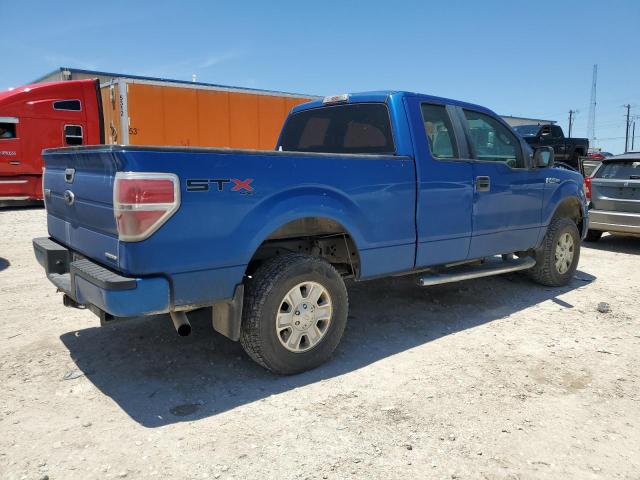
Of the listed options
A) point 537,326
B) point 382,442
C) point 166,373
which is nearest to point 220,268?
point 166,373

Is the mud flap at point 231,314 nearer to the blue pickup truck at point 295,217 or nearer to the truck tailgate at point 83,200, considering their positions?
the blue pickup truck at point 295,217

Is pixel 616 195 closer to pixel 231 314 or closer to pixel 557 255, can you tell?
pixel 557 255

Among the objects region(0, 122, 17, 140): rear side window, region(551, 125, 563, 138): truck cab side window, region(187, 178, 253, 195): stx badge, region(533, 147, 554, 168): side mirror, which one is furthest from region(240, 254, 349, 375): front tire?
region(551, 125, 563, 138): truck cab side window

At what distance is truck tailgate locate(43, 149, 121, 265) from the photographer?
294 centimetres

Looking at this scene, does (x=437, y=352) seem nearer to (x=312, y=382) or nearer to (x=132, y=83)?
(x=312, y=382)

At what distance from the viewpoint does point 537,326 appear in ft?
15.4

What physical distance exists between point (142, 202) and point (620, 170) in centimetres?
843

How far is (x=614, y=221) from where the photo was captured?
8430mm

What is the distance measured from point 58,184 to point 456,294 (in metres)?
4.06

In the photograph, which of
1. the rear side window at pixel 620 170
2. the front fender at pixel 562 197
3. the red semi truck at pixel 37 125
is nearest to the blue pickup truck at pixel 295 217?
the front fender at pixel 562 197

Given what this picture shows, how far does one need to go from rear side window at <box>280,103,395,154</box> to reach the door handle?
1.01 meters

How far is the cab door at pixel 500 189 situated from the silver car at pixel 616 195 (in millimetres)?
3649

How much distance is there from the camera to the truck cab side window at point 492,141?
4918 millimetres

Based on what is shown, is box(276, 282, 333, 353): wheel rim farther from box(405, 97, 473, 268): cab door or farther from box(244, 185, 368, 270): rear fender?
box(405, 97, 473, 268): cab door
